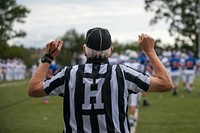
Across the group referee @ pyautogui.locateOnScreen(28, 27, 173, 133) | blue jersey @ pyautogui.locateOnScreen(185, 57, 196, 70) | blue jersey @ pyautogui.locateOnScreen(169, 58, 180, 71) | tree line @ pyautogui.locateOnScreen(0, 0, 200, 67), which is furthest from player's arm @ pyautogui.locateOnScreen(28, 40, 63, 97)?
tree line @ pyautogui.locateOnScreen(0, 0, 200, 67)

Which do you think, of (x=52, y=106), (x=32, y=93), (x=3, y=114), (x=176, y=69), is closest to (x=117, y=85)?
(x=32, y=93)

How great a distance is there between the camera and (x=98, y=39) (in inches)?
136

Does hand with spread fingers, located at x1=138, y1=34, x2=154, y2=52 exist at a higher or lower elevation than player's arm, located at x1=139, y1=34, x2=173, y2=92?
higher

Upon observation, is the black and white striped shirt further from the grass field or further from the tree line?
the tree line

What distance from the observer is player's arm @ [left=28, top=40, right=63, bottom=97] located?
348cm

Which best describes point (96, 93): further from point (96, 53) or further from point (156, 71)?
point (156, 71)

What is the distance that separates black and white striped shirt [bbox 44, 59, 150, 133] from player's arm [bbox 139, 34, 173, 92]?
7cm

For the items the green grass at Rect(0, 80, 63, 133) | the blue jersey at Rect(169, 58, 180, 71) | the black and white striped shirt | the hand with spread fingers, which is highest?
the hand with spread fingers

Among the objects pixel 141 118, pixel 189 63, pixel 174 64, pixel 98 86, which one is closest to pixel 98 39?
pixel 98 86

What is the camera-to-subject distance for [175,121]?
440 inches

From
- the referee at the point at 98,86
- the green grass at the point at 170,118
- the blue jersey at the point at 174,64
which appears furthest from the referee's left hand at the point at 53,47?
the blue jersey at the point at 174,64

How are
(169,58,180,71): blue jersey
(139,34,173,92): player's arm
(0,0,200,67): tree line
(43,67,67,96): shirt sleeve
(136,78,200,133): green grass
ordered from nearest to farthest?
(139,34,173,92): player's arm
(43,67,67,96): shirt sleeve
(136,78,200,133): green grass
(169,58,180,71): blue jersey
(0,0,200,67): tree line

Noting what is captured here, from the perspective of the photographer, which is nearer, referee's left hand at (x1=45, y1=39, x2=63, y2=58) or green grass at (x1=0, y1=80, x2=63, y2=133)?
referee's left hand at (x1=45, y1=39, x2=63, y2=58)

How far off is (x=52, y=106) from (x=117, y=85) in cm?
1201
